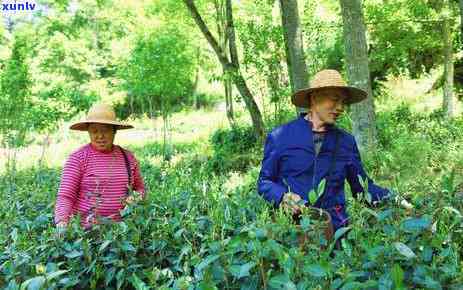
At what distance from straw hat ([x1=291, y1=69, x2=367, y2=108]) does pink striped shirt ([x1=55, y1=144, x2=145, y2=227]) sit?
1241 mm

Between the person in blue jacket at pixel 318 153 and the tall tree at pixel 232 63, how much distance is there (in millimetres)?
8965

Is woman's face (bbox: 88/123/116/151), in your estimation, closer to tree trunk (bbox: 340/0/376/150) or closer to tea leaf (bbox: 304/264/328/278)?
tea leaf (bbox: 304/264/328/278)

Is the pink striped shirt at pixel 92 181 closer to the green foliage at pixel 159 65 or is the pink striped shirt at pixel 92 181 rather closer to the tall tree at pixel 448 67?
the green foliage at pixel 159 65

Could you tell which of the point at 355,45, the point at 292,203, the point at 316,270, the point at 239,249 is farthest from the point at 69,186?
the point at 355,45

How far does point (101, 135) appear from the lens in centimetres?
390

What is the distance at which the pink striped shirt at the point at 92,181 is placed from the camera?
11.9ft

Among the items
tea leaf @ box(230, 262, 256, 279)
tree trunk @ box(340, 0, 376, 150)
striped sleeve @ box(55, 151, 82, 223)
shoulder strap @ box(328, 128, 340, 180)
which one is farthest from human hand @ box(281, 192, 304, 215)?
tree trunk @ box(340, 0, 376, 150)

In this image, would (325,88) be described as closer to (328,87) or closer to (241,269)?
(328,87)

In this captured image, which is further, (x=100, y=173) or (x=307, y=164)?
(x=100, y=173)

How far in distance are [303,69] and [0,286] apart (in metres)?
7.26

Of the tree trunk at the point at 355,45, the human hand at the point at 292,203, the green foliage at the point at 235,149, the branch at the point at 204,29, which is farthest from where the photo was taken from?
the green foliage at the point at 235,149

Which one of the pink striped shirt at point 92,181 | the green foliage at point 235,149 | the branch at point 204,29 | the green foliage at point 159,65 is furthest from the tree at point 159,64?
the pink striped shirt at point 92,181

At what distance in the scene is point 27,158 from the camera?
18.4m

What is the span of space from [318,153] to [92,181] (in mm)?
1586
